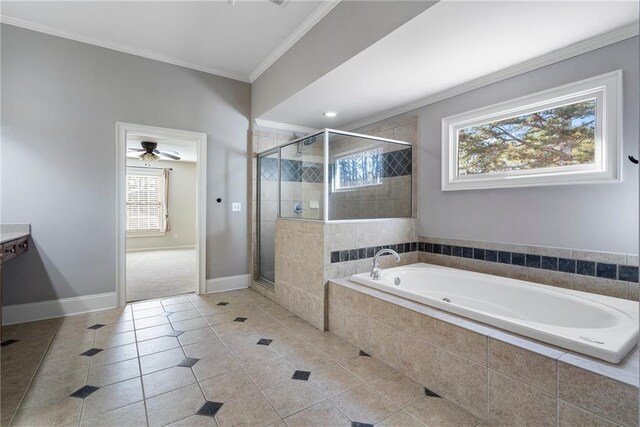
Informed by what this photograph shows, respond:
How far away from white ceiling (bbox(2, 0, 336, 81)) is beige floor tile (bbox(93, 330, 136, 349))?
2.79 meters

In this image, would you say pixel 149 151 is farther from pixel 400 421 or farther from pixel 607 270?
pixel 607 270

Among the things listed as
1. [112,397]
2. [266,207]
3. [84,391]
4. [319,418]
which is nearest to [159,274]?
[266,207]

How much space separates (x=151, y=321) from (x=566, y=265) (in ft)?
11.7

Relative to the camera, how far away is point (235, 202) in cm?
396

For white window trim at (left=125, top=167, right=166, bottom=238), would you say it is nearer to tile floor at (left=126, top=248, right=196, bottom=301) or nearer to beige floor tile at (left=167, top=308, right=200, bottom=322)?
tile floor at (left=126, top=248, right=196, bottom=301)

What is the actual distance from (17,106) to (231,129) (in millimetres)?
2000

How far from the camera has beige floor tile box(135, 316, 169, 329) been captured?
2795 millimetres

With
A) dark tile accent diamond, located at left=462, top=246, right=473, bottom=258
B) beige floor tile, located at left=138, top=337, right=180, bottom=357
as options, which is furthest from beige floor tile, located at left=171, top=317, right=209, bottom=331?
dark tile accent diamond, located at left=462, top=246, right=473, bottom=258

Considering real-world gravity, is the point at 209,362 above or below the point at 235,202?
below

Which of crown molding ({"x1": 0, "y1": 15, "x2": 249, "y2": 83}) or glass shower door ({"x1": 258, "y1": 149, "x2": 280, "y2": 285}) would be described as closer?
crown molding ({"x1": 0, "y1": 15, "x2": 249, "y2": 83})

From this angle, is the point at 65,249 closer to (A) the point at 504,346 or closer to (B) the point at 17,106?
(B) the point at 17,106

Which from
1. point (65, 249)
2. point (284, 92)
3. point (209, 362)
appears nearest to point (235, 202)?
point (284, 92)

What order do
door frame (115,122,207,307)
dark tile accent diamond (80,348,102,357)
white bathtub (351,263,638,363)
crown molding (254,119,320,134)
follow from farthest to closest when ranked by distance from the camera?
1. crown molding (254,119,320,134)
2. door frame (115,122,207,307)
3. dark tile accent diamond (80,348,102,357)
4. white bathtub (351,263,638,363)

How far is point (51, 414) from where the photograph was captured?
159cm
